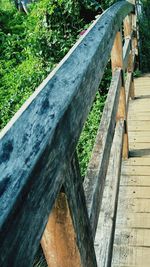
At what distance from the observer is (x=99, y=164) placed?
5.36 ft

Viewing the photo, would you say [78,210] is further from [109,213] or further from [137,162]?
[137,162]

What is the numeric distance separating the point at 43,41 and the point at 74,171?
6.39 m

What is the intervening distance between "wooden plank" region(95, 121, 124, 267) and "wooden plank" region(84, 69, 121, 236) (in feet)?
0.97

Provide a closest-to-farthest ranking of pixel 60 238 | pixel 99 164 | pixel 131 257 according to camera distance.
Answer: pixel 60 238
pixel 99 164
pixel 131 257

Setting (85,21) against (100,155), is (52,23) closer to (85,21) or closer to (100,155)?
(85,21)

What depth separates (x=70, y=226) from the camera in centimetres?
94

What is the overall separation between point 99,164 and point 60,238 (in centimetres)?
73

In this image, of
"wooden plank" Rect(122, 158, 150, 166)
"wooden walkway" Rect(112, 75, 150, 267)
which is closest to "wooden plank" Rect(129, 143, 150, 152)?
"wooden walkway" Rect(112, 75, 150, 267)

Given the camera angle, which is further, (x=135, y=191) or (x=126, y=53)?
(x=126, y=53)

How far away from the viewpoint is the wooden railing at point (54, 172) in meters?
0.55

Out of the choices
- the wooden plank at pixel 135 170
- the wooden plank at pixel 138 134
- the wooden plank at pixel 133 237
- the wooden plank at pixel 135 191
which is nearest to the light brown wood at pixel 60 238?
the wooden plank at pixel 133 237

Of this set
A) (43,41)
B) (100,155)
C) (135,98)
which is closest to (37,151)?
(100,155)

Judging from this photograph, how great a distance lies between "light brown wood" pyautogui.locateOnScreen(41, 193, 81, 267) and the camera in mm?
902

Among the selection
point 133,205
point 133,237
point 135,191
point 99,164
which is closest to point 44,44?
point 135,191
